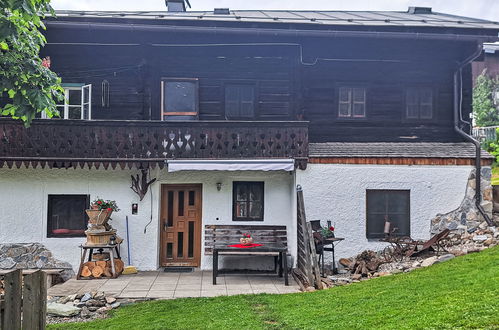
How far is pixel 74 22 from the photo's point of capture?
458 inches

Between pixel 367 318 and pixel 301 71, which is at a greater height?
pixel 301 71

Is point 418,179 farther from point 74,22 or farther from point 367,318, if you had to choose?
point 74,22

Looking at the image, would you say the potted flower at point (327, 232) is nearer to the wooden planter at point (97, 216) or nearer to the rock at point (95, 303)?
the rock at point (95, 303)

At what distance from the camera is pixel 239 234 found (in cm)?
1165

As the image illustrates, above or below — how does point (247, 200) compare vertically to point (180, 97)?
below

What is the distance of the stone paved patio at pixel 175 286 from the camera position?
9.04 meters

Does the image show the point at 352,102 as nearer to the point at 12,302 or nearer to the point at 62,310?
the point at 62,310

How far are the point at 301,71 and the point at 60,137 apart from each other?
6.60 m

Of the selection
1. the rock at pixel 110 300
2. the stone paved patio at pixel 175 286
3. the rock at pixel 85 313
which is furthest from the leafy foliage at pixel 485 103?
the rock at pixel 85 313

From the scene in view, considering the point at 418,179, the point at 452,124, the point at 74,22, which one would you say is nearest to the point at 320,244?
the point at 418,179

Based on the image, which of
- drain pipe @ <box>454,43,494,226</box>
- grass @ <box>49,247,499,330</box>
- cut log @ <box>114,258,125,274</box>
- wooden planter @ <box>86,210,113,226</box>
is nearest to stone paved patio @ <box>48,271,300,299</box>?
cut log @ <box>114,258,125,274</box>

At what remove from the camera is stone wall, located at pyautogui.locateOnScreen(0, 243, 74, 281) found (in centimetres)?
1126

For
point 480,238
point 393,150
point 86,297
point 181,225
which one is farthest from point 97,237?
point 480,238

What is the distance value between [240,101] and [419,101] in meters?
5.26
